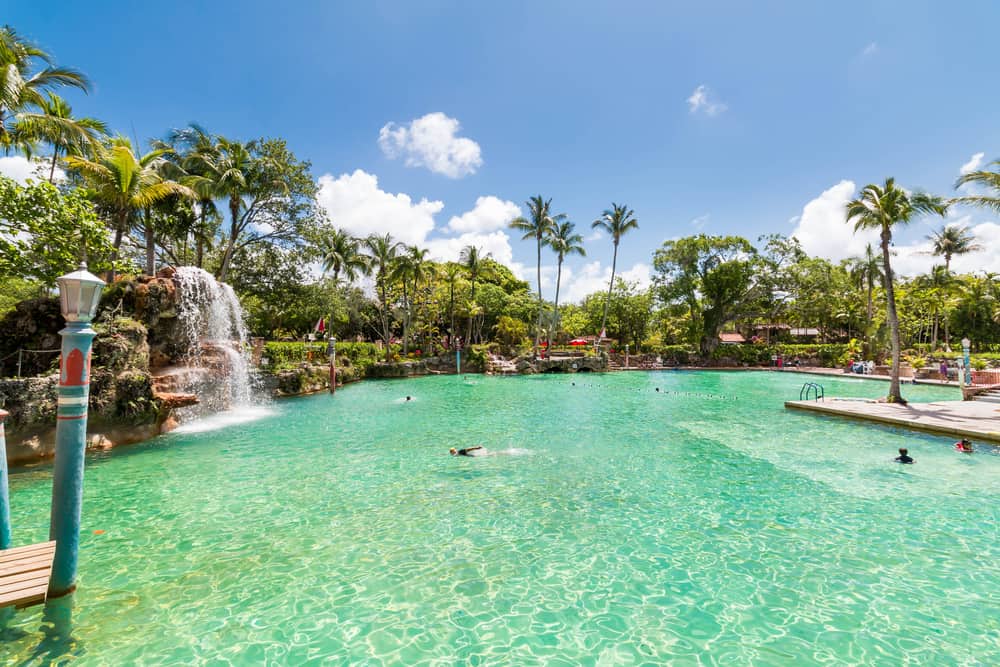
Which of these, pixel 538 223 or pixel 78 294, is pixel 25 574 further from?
pixel 538 223

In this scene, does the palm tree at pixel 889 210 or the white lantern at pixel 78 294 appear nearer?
the white lantern at pixel 78 294

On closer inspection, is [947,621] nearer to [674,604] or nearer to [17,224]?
[674,604]

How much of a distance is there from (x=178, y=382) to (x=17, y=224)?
619 cm

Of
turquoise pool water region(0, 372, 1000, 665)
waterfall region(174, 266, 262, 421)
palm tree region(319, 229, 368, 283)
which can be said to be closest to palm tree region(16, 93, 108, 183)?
waterfall region(174, 266, 262, 421)

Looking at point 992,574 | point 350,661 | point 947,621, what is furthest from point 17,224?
point 992,574

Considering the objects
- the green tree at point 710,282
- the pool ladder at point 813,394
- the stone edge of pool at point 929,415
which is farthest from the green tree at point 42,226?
the green tree at point 710,282

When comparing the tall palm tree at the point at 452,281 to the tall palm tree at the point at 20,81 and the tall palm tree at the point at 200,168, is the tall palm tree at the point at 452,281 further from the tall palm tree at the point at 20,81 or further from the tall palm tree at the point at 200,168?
the tall palm tree at the point at 20,81

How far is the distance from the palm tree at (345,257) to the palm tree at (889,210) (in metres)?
34.7

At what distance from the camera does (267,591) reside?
536 centimetres

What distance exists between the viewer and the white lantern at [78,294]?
14.7ft

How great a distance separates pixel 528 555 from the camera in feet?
20.7

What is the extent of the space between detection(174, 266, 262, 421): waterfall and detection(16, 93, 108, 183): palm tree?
203 inches

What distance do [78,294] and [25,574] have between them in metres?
2.65

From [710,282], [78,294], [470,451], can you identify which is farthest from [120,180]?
[710,282]
